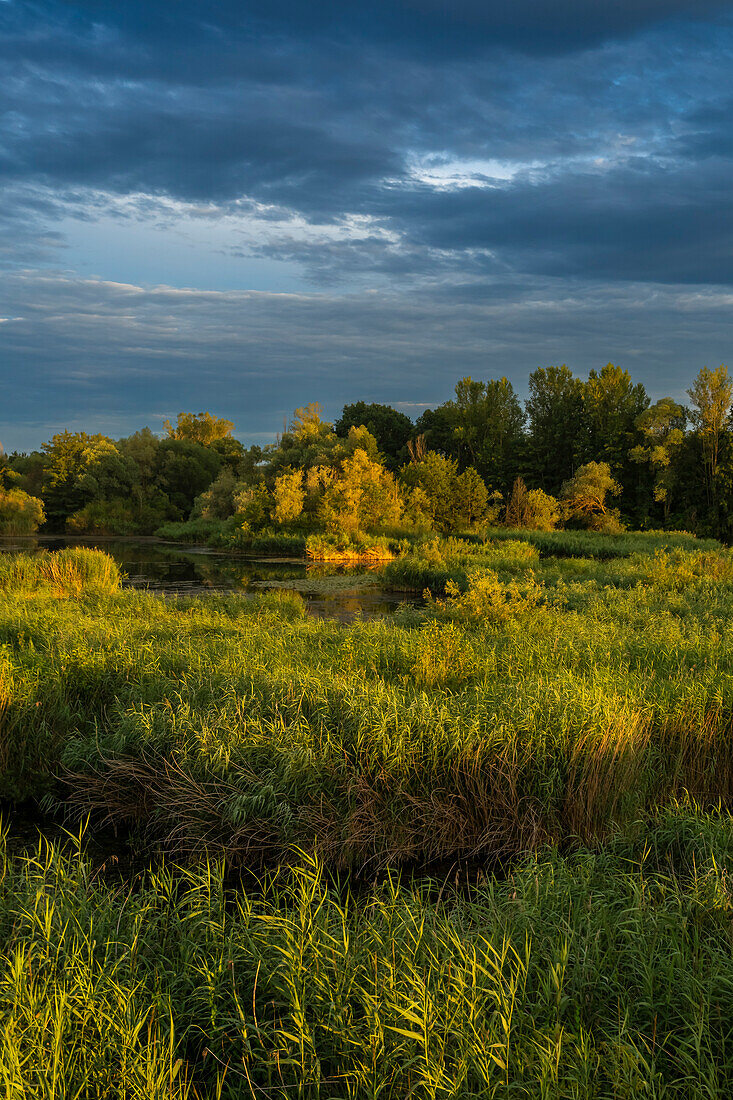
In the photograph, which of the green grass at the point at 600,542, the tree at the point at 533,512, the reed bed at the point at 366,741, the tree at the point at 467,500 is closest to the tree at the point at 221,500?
the tree at the point at 467,500

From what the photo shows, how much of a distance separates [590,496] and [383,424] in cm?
2234

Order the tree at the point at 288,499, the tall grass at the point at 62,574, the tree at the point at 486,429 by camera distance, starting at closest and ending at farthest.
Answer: the tall grass at the point at 62,574
the tree at the point at 288,499
the tree at the point at 486,429

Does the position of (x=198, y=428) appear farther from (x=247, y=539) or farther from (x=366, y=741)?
(x=366, y=741)

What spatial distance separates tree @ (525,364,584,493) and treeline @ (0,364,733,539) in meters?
0.11

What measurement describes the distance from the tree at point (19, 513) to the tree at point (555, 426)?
116ft

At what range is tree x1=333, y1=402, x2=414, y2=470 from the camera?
60.5m

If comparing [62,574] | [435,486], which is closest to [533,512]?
[435,486]

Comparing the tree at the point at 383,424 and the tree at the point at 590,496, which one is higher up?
the tree at the point at 383,424

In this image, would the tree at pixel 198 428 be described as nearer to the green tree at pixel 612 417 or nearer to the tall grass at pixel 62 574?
the green tree at pixel 612 417

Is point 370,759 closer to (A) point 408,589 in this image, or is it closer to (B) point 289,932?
(B) point 289,932

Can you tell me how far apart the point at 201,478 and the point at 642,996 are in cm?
6081

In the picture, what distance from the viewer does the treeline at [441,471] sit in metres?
39.0

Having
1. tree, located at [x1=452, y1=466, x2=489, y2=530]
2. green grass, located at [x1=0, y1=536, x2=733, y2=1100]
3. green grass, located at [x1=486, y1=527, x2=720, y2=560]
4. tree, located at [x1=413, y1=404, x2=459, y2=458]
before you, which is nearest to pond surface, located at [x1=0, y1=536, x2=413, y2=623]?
green grass, located at [x1=0, y1=536, x2=733, y2=1100]

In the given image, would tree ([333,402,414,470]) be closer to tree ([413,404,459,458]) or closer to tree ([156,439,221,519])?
tree ([413,404,459,458])
